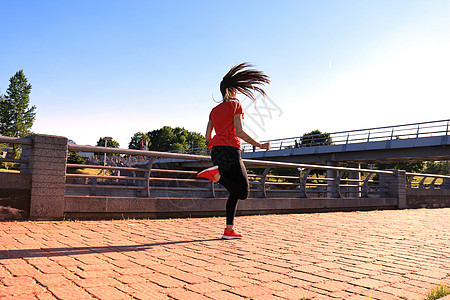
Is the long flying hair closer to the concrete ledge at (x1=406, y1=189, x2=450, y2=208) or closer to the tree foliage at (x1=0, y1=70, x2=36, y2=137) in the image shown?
the concrete ledge at (x1=406, y1=189, x2=450, y2=208)

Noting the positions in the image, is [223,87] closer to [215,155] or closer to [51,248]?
[215,155]

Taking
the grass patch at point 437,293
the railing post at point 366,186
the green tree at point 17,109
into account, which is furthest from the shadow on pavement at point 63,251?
the green tree at point 17,109

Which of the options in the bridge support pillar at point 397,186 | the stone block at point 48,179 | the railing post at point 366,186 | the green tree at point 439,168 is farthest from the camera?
the green tree at point 439,168

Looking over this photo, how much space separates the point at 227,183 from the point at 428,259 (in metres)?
2.66

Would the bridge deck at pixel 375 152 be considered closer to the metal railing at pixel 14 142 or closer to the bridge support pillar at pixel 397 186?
the bridge support pillar at pixel 397 186

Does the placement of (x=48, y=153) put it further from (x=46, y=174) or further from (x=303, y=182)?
(x=303, y=182)

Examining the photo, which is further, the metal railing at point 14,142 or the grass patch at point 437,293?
the metal railing at point 14,142

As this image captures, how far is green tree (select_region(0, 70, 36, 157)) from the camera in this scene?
2837 inches

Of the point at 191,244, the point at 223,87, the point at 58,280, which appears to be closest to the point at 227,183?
the point at 191,244

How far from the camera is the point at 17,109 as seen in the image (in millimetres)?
72938

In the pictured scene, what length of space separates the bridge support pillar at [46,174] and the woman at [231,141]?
107 inches

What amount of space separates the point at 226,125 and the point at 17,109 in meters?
79.2

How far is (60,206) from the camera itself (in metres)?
6.39

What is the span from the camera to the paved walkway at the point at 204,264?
111 inches
